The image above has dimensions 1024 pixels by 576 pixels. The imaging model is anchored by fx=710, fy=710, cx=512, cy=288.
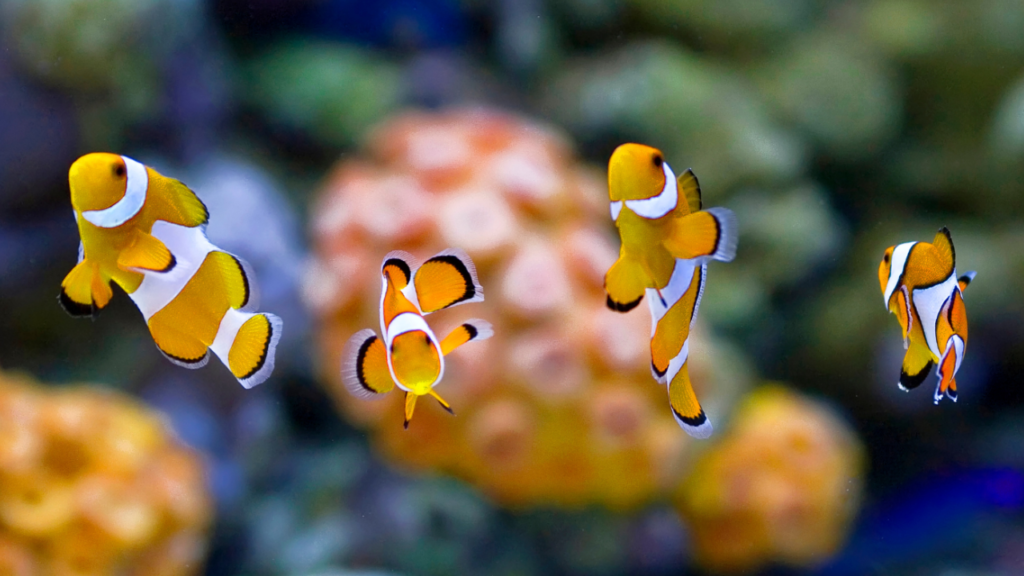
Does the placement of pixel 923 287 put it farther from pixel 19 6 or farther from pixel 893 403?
pixel 19 6

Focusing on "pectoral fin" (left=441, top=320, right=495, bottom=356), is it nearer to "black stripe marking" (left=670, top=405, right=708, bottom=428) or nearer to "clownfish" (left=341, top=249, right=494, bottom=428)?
"clownfish" (left=341, top=249, right=494, bottom=428)

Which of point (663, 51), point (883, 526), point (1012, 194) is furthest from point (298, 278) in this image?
point (1012, 194)

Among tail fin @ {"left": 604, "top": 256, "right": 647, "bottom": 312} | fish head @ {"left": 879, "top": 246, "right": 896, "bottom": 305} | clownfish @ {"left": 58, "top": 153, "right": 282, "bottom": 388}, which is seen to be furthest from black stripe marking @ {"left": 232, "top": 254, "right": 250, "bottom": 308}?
fish head @ {"left": 879, "top": 246, "right": 896, "bottom": 305}

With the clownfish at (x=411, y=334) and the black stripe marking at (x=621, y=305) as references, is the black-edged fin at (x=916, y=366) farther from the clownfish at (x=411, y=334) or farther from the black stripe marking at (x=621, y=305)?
the clownfish at (x=411, y=334)

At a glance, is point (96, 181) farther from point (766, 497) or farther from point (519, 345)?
point (766, 497)

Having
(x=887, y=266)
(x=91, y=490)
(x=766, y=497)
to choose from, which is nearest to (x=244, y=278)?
(x=887, y=266)

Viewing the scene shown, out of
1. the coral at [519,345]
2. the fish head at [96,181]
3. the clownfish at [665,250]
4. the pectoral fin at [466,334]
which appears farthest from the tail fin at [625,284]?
the coral at [519,345]
